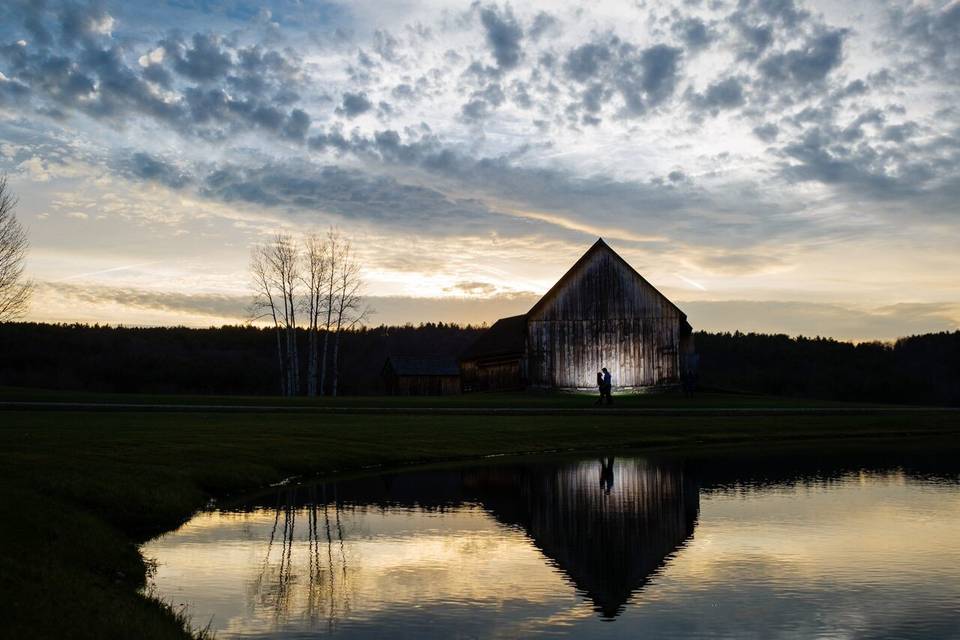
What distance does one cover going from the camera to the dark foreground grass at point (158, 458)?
37.3 ft

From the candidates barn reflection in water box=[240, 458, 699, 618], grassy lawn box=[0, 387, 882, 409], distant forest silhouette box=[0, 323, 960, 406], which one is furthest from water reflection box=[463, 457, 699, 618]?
distant forest silhouette box=[0, 323, 960, 406]

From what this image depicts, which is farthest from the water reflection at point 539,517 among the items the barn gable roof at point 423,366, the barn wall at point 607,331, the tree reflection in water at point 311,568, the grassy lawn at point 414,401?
the barn gable roof at point 423,366

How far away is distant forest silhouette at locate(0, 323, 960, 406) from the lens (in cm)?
11694

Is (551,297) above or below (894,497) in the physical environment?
above

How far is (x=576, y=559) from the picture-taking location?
16453 millimetres

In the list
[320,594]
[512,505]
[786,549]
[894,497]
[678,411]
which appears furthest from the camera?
[678,411]

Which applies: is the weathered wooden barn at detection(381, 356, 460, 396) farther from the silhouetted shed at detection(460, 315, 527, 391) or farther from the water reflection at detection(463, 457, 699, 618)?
the water reflection at detection(463, 457, 699, 618)

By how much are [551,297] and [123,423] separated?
39.0 m

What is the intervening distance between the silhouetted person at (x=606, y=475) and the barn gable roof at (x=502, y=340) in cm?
3794

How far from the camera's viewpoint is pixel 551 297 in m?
70.2

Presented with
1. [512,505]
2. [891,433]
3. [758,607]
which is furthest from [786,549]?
[891,433]

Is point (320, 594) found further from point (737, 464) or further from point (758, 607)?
point (737, 464)

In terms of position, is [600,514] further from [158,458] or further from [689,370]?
[689,370]

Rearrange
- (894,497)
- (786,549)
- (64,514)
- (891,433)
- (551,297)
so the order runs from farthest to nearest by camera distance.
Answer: (551,297) → (891,433) → (894,497) → (786,549) → (64,514)
